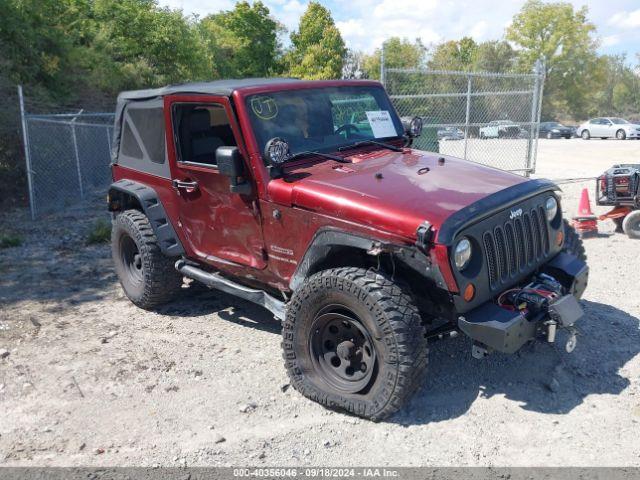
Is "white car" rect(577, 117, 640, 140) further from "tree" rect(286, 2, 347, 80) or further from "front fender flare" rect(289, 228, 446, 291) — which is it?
"front fender flare" rect(289, 228, 446, 291)

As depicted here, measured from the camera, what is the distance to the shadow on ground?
369 centimetres

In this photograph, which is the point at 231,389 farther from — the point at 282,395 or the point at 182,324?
the point at 182,324

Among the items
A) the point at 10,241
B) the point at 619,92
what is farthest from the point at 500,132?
the point at 619,92

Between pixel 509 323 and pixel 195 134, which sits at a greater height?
pixel 195 134

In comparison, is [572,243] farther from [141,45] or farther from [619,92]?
[619,92]

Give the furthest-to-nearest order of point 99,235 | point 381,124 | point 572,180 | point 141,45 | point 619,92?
1. point 619,92
2. point 141,45
3. point 572,180
4. point 99,235
5. point 381,124

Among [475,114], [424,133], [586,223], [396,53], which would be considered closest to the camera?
[586,223]

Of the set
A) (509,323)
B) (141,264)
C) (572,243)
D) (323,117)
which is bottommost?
(141,264)

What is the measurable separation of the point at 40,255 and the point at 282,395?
4.83 m

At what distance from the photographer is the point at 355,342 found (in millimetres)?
3641

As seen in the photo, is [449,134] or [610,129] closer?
[449,134]

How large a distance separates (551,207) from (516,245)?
64 cm

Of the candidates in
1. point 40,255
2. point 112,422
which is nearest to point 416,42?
point 40,255

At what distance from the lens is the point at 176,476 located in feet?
10.3
